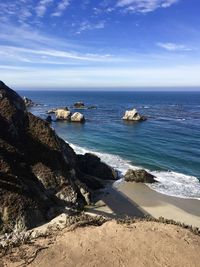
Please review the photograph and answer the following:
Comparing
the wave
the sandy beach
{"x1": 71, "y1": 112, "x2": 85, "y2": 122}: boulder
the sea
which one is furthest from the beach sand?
{"x1": 71, "y1": 112, "x2": 85, "y2": 122}: boulder

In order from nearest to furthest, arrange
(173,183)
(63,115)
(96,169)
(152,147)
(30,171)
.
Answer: (30,171)
(173,183)
(96,169)
(152,147)
(63,115)

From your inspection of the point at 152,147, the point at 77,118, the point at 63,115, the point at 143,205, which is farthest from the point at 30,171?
the point at 63,115

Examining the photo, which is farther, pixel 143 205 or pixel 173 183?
pixel 173 183

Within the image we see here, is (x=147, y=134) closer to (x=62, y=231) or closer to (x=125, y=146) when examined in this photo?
(x=125, y=146)

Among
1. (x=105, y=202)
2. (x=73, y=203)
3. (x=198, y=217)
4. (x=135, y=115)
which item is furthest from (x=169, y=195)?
(x=135, y=115)

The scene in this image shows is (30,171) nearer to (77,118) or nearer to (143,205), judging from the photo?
(143,205)

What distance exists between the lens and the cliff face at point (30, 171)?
875 inches

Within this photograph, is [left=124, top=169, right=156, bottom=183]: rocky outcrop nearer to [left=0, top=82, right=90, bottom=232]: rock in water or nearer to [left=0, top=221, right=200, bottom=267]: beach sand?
[left=0, top=82, right=90, bottom=232]: rock in water

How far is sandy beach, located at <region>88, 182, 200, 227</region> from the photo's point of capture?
1049 inches

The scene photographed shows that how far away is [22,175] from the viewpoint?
2559 cm

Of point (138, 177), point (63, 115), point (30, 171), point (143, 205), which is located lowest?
point (143, 205)

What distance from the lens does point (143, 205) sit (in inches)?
1141

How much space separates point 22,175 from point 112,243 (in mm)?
10657

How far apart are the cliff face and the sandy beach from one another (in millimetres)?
1983
